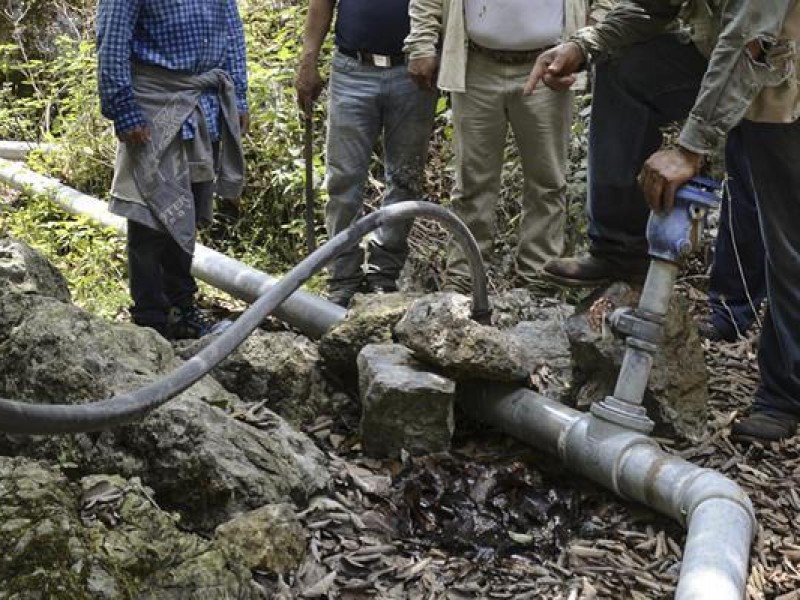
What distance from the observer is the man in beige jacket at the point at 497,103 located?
4559mm

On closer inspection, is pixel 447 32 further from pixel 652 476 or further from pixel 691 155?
pixel 652 476

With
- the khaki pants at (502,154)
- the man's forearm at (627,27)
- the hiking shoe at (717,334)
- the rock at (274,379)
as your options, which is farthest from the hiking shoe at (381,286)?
the man's forearm at (627,27)

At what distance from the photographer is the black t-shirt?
482 centimetres

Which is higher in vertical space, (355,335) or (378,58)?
(378,58)

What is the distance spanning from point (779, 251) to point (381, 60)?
2185 millimetres

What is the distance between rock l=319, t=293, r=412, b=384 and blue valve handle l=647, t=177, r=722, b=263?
1.07 m

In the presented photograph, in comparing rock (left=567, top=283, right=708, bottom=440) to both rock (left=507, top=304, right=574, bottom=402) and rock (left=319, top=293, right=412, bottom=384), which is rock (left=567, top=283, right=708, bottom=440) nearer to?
rock (left=507, top=304, right=574, bottom=402)

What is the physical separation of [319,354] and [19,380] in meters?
1.23

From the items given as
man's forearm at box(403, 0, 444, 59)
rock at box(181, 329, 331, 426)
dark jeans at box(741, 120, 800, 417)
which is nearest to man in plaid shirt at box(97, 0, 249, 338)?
man's forearm at box(403, 0, 444, 59)

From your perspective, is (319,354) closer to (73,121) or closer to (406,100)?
(406,100)

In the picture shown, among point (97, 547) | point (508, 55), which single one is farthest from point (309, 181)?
point (97, 547)

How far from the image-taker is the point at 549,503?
3176 millimetres

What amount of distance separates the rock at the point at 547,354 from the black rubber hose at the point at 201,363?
266 mm

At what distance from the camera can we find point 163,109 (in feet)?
14.2
